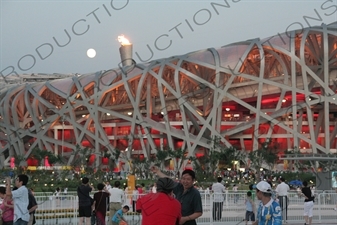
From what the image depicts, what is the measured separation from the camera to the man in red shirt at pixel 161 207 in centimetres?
843

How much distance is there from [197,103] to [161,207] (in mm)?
62168

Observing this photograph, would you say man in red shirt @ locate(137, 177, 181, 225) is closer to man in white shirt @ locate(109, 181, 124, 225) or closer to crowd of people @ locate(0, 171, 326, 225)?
crowd of people @ locate(0, 171, 326, 225)

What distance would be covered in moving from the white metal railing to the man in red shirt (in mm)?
11573

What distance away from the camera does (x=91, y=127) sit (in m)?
76.8

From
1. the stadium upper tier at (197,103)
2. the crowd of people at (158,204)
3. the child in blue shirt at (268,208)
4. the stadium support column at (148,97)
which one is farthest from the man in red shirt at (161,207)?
the stadium support column at (148,97)

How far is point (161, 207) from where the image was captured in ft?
27.9

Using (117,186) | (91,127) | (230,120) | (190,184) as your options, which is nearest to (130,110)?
(91,127)

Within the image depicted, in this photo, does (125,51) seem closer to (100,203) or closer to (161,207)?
(100,203)

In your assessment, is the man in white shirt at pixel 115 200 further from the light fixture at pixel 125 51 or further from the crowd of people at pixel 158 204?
the light fixture at pixel 125 51

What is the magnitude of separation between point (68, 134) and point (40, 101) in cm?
864

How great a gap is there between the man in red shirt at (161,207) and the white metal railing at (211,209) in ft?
38.0

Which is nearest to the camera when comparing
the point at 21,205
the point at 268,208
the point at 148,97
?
the point at 268,208

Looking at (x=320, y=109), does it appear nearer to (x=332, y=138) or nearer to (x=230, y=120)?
(x=332, y=138)

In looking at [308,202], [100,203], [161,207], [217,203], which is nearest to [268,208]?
[161,207]
